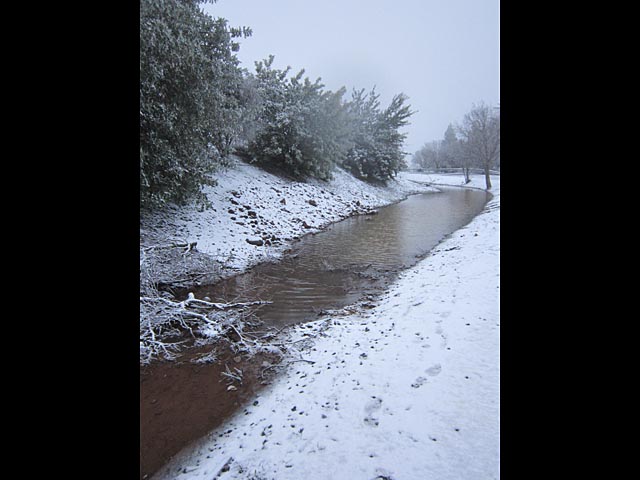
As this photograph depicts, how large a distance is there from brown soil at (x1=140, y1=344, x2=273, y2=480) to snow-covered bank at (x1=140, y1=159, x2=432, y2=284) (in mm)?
3182

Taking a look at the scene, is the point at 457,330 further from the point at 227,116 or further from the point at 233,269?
the point at 227,116

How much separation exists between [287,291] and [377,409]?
3548mm

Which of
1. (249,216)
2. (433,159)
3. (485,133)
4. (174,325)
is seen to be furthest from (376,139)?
(433,159)

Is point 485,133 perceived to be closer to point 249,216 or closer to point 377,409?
point 249,216

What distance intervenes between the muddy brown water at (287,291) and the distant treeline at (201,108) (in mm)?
2817

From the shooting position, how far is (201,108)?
23.4 ft

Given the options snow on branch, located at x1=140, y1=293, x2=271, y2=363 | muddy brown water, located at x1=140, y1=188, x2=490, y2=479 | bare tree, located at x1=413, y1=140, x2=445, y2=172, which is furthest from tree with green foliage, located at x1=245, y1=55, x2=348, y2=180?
bare tree, located at x1=413, y1=140, x2=445, y2=172

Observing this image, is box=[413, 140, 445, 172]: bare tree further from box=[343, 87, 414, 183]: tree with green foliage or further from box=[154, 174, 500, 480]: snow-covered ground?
box=[154, 174, 500, 480]: snow-covered ground
